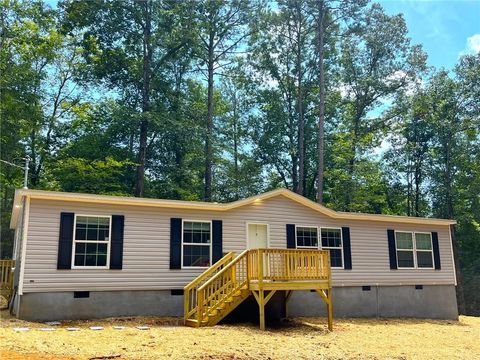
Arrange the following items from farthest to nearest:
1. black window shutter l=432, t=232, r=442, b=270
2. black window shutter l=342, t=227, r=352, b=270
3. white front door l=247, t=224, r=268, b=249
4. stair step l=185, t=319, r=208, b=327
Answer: black window shutter l=432, t=232, r=442, b=270
black window shutter l=342, t=227, r=352, b=270
white front door l=247, t=224, r=268, b=249
stair step l=185, t=319, r=208, b=327

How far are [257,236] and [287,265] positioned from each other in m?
2.79

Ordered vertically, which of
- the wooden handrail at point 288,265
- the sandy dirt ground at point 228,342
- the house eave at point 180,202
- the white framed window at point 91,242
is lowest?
the sandy dirt ground at point 228,342

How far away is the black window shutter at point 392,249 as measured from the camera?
50.0 ft

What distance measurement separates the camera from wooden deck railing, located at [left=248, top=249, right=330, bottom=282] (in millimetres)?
10492

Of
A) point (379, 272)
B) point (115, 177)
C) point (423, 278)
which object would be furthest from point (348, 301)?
point (115, 177)

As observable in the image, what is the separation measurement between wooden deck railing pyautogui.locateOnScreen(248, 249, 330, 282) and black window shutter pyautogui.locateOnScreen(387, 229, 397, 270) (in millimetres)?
5035

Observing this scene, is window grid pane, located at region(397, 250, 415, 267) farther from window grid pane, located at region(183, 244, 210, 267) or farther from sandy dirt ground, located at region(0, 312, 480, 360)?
window grid pane, located at region(183, 244, 210, 267)

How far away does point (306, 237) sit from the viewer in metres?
14.1

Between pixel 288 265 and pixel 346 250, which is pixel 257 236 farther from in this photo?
pixel 346 250

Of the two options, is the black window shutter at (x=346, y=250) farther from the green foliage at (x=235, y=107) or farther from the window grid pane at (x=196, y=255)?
the green foliage at (x=235, y=107)

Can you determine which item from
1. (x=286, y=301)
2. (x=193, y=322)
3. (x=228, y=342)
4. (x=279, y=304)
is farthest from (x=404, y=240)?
(x=228, y=342)

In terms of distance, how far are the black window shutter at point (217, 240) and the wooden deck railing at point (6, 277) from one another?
249 inches

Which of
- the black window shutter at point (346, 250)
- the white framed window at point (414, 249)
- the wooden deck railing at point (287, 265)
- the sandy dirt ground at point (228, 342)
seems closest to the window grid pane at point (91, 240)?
the sandy dirt ground at point (228, 342)

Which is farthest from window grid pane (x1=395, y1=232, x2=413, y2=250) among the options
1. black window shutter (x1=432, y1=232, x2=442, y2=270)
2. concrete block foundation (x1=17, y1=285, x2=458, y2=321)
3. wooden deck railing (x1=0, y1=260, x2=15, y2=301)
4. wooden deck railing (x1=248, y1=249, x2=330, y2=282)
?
wooden deck railing (x1=0, y1=260, x2=15, y2=301)
